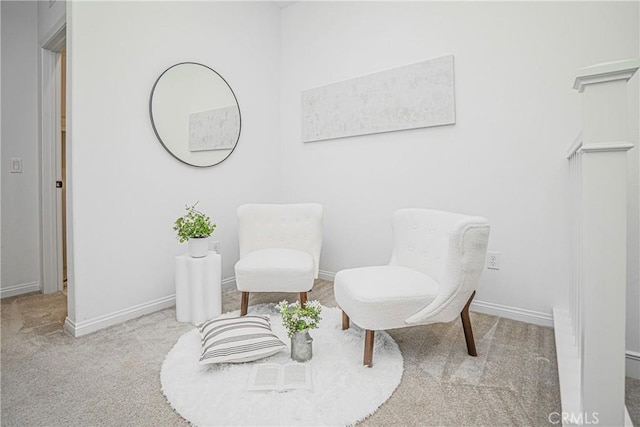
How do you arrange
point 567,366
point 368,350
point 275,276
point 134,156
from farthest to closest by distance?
point 134,156, point 275,276, point 368,350, point 567,366

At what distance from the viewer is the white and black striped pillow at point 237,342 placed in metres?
1.52

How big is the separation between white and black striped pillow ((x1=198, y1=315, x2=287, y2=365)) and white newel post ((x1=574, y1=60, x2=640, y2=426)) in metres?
1.20

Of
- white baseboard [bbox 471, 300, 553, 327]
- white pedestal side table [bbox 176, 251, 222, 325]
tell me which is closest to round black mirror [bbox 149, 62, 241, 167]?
white pedestal side table [bbox 176, 251, 222, 325]

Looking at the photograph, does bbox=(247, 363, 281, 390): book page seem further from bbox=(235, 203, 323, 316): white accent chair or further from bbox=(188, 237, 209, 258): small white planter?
bbox=(188, 237, 209, 258): small white planter

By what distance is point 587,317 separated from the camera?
2.93ft

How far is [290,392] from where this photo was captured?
134 cm

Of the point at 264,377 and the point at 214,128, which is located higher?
the point at 214,128

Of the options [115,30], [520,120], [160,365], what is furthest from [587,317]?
[115,30]

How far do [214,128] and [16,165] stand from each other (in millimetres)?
1516

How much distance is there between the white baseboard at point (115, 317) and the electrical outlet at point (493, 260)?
7.35ft

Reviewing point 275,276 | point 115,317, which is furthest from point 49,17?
point 275,276

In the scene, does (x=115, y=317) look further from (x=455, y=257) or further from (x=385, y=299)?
(x=455, y=257)

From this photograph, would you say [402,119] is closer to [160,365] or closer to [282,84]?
[282,84]

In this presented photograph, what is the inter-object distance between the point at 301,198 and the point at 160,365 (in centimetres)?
190
